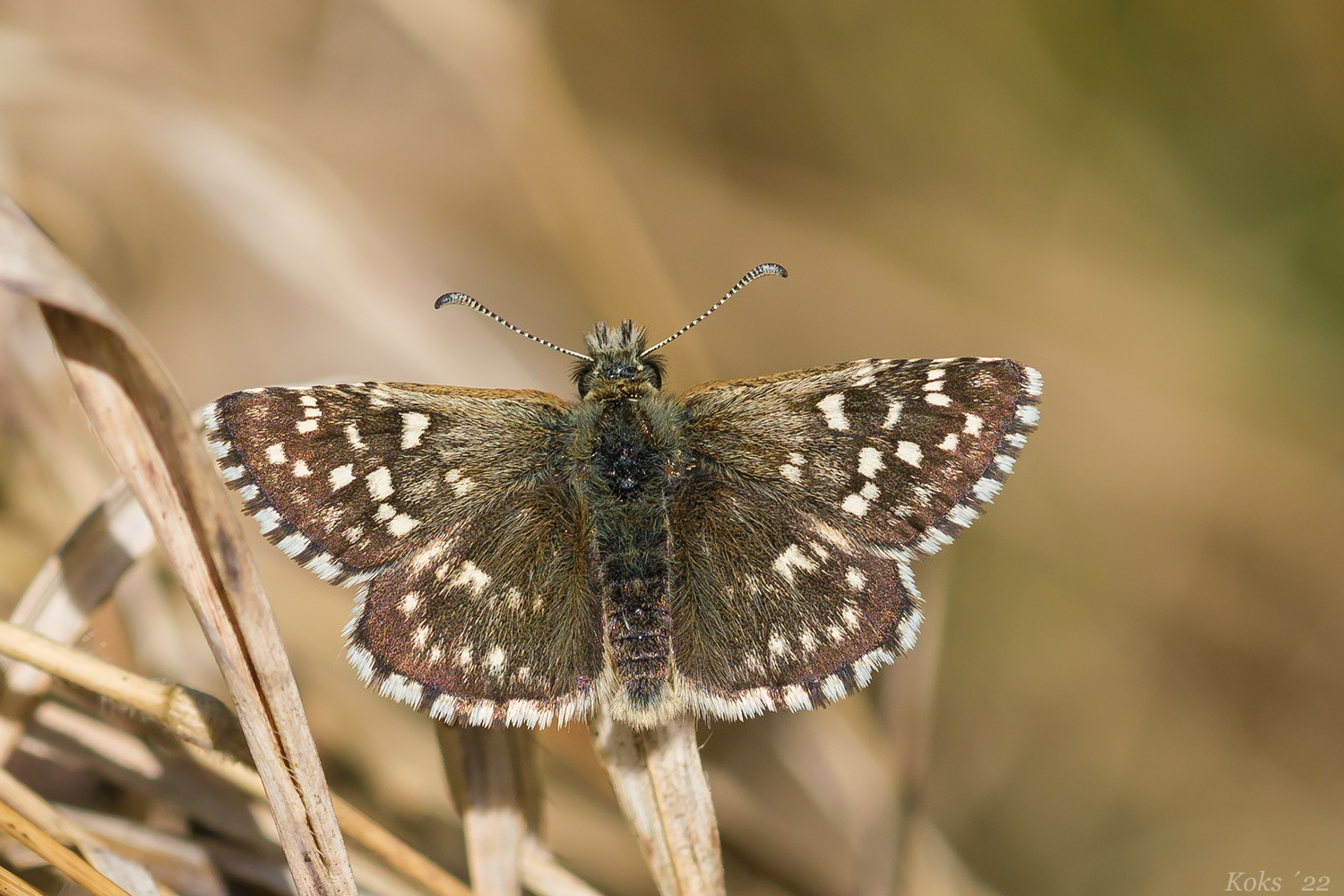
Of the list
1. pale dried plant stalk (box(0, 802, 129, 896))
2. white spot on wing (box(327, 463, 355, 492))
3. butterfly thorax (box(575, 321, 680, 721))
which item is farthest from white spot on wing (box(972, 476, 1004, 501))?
pale dried plant stalk (box(0, 802, 129, 896))

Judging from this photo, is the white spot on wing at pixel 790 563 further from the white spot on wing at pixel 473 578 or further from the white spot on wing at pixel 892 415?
the white spot on wing at pixel 473 578

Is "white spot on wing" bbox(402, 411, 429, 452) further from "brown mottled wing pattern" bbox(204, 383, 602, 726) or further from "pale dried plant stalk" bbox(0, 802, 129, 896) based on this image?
"pale dried plant stalk" bbox(0, 802, 129, 896)

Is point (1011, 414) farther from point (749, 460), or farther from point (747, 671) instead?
point (747, 671)

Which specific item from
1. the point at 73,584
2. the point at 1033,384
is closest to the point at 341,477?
the point at 73,584

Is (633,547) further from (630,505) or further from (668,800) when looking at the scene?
(668,800)

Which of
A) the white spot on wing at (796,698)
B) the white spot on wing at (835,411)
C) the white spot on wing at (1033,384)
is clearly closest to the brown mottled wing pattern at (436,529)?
the white spot on wing at (796,698)

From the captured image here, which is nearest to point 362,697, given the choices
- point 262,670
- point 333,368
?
point 262,670

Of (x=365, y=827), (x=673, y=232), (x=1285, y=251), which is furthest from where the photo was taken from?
(x=673, y=232)

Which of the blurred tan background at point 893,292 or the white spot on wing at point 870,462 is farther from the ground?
the blurred tan background at point 893,292
